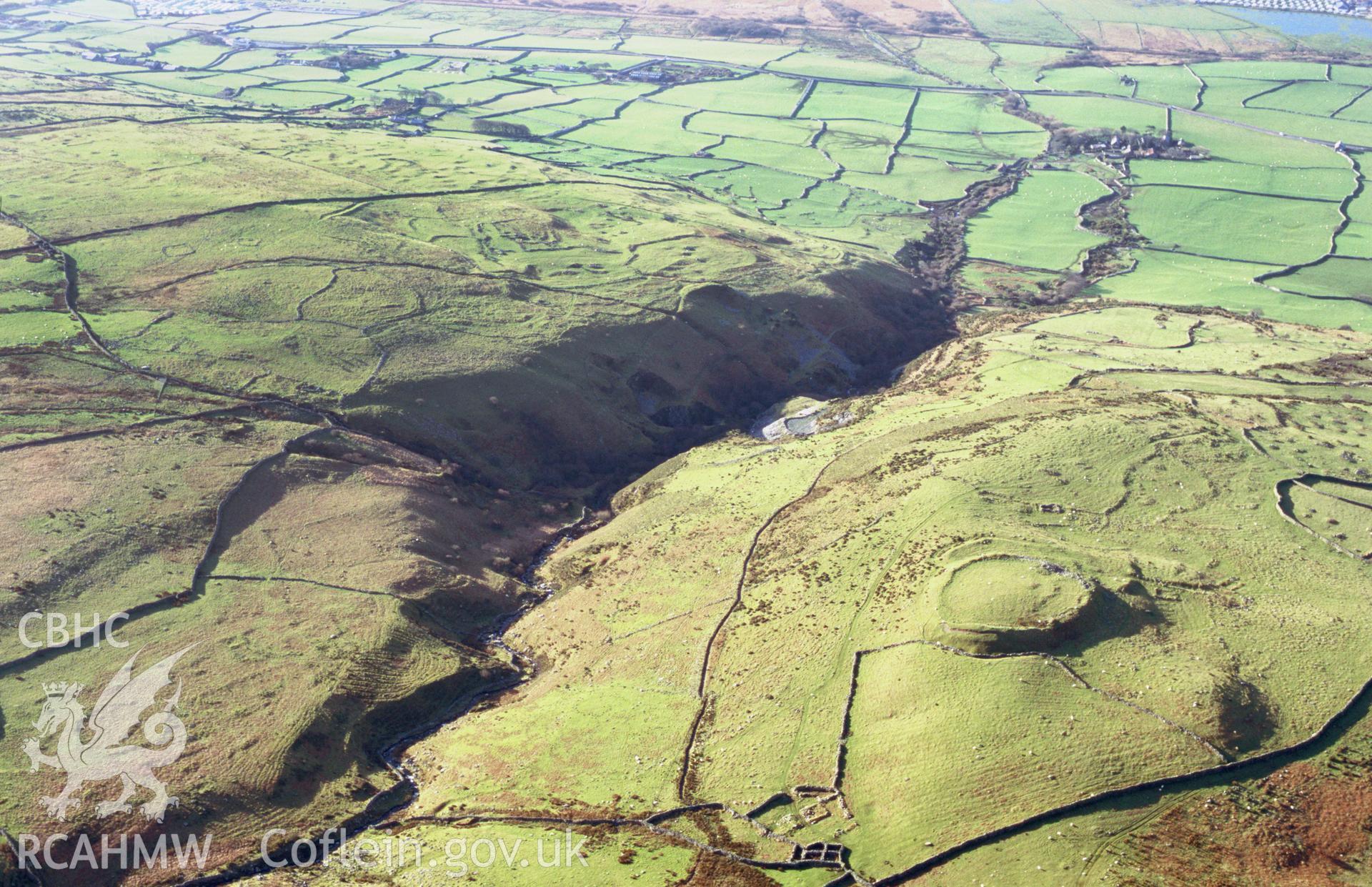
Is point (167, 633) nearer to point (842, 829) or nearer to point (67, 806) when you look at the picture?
point (67, 806)

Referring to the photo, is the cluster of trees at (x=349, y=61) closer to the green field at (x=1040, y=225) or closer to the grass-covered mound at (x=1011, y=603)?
the green field at (x=1040, y=225)

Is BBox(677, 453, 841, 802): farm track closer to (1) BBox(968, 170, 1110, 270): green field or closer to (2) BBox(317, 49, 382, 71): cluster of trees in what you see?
(1) BBox(968, 170, 1110, 270): green field

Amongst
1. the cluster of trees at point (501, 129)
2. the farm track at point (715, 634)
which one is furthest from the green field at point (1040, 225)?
the cluster of trees at point (501, 129)

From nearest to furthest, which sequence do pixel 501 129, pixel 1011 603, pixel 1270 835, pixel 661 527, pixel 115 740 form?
1. pixel 1270 835
2. pixel 115 740
3. pixel 1011 603
4. pixel 661 527
5. pixel 501 129

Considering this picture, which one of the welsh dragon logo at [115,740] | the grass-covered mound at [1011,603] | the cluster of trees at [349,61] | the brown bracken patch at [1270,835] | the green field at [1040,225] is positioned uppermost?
the cluster of trees at [349,61]

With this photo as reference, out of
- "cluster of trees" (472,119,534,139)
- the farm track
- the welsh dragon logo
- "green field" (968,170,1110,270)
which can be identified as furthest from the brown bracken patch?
"cluster of trees" (472,119,534,139)

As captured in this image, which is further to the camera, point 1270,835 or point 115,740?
point 115,740

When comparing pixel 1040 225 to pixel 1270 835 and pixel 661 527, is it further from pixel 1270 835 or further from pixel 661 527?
pixel 1270 835

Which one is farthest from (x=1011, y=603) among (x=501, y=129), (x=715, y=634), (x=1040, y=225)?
(x=501, y=129)

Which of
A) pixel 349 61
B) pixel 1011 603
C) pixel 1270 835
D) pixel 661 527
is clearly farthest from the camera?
pixel 349 61
